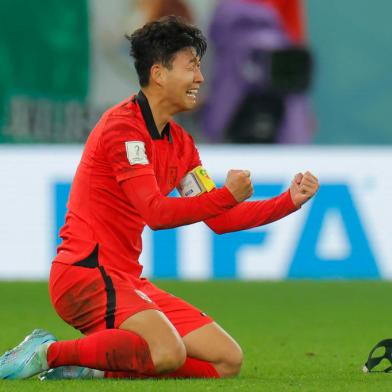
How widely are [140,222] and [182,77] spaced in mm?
652

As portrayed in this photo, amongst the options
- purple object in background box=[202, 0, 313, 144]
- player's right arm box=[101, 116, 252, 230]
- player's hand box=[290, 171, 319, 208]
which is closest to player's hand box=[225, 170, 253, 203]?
player's right arm box=[101, 116, 252, 230]

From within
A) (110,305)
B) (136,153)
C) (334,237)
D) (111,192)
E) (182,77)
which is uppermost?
(182,77)

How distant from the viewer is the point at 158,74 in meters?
6.55

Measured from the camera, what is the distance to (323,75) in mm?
15945

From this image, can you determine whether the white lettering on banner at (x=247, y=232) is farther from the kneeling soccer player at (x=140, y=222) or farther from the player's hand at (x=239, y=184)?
the player's hand at (x=239, y=184)

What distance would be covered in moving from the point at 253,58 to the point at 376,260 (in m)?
3.45

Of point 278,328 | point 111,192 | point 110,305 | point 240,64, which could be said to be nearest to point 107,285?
point 110,305

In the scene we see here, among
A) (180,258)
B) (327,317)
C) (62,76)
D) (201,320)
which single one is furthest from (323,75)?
(201,320)

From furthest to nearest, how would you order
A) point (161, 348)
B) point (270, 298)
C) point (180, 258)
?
1. point (180, 258)
2. point (270, 298)
3. point (161, 348)

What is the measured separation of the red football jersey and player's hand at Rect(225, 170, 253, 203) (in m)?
0.36

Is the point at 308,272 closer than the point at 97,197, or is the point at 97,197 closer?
the point at 97,197

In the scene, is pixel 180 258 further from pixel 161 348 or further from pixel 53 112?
pixel 161 348

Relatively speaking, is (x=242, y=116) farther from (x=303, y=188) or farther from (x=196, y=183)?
(x=303, y=188)

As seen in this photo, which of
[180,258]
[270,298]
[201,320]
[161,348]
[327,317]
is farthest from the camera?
[180,258]
